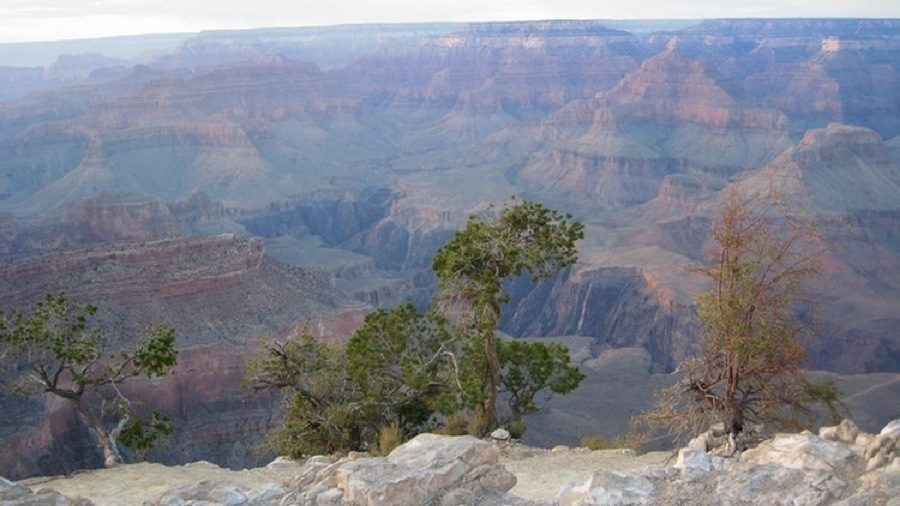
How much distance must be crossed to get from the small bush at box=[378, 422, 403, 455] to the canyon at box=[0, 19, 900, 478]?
7.31 m

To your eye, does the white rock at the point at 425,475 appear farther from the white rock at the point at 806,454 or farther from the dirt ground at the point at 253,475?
the white rock at the point at 806,454

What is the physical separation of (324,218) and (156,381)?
7732cm

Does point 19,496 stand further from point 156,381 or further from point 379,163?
point 379,163

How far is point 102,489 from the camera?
54.2ft

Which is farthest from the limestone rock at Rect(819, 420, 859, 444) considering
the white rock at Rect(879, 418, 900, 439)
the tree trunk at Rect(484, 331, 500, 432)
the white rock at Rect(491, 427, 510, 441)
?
the tree trunk at Rect(484, 331, 500, 432)

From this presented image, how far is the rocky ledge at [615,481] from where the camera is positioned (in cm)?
1196

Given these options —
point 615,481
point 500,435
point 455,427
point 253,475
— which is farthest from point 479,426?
point 615,481

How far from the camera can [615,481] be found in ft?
40.9

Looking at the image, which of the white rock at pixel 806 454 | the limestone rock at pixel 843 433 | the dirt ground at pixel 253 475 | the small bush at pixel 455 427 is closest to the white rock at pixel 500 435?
the dirt ground at pixel 253 475

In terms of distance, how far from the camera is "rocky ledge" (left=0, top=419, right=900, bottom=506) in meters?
12.0

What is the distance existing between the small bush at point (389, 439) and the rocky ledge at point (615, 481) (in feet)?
15.5

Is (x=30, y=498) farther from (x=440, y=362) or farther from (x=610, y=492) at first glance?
(x=440, y=362)

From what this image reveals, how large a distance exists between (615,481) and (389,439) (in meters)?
7.75

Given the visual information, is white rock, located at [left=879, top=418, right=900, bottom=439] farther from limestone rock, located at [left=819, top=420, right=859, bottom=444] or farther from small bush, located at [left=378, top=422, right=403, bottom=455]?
small bush, located at [left=378, top=422, right=403, bottom=455]
